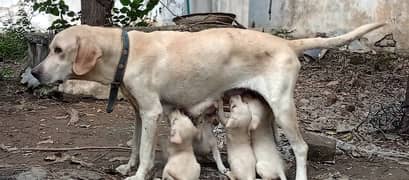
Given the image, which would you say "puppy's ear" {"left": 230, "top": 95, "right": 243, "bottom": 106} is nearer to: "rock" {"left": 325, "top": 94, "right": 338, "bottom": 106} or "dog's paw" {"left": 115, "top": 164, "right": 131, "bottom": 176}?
"dog's paw" {"left": 115, "top": 164, "right": 131, "bottom": 176}

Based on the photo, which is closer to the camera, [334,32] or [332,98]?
[332,98]

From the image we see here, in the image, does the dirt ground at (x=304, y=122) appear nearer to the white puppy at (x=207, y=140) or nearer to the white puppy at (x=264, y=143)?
the white puppy at (x=207, y=140)

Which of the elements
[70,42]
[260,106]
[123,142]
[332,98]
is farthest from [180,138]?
[332,98]

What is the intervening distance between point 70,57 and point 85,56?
0.11 metres

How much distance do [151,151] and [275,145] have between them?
2.90ft

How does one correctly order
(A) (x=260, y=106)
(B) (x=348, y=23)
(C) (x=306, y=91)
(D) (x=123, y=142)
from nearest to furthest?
(A) (x=260, y=106)
(D) (x=123, y=142)
(C) (x=306, y=91)
(B) (x=348, y=23)

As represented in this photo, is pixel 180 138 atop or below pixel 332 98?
atop

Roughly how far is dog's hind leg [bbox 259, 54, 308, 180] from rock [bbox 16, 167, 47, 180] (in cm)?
157

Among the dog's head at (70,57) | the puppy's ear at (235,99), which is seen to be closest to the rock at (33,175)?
the dog's head at (70,57)

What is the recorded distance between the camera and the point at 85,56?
4312mm

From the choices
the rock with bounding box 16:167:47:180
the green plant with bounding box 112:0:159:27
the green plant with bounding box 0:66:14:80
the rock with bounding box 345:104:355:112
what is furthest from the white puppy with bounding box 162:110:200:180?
the green plant with bounding box 0:66:14:80

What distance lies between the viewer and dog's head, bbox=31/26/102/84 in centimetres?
430

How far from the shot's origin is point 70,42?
430 centimetres

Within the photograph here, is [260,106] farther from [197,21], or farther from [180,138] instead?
[197,21]
